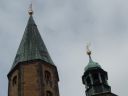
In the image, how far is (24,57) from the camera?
161 feet

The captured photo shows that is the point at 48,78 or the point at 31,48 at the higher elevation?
the point at 31,48

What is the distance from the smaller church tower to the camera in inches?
2248

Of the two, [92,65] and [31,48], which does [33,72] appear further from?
[92,65]

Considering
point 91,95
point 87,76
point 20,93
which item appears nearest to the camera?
point 20,93

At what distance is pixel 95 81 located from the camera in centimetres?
5928

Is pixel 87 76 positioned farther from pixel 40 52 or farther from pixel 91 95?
pixel 40 52

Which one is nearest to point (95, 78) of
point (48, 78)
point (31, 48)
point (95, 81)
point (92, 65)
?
point (95, 81)

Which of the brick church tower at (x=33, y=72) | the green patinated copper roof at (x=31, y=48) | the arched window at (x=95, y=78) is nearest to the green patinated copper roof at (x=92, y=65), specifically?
the arched window at (x=95, y=78)

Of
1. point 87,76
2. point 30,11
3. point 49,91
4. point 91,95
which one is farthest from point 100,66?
point 49,91

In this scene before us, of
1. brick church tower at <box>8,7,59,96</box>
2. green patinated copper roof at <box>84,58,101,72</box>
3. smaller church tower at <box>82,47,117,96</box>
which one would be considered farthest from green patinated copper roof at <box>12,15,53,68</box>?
green patinated copper roof at <box>84,58,101,72</box>

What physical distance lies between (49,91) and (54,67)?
3.98m

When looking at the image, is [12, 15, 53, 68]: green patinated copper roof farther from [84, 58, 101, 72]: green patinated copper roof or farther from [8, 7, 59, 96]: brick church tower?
[84, 58, 101, 72]: green patinated copper roof

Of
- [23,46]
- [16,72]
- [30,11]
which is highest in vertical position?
[30,11]

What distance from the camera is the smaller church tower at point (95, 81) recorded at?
187 feet
